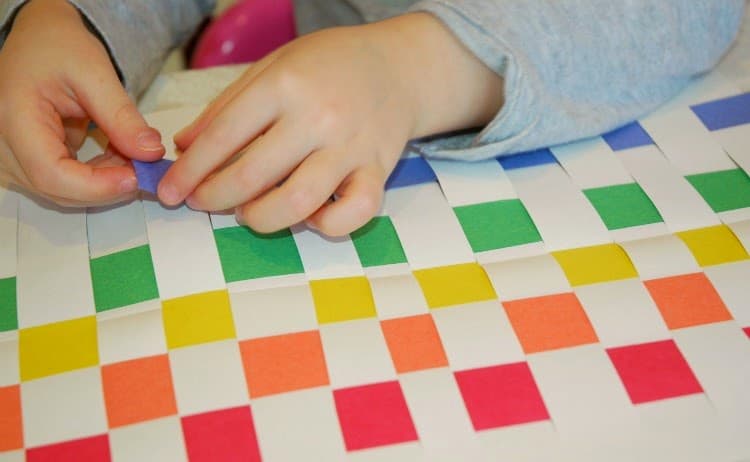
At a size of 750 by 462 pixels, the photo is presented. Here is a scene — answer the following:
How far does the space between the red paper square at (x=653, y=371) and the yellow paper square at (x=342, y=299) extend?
130 mm

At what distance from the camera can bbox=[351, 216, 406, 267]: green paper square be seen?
1.50 ft

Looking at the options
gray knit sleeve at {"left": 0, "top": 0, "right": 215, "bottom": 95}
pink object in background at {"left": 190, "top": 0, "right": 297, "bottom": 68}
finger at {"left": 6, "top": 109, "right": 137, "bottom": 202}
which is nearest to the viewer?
finger at {"left": 6, "top": 109, "right": 137, "bottom": 202}

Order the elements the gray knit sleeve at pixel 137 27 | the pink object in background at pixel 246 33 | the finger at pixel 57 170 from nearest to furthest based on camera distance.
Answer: the finger at pixel 57 170
the gray knit sleeve at pixel 137 27
the pink object in background at pixel 246 33

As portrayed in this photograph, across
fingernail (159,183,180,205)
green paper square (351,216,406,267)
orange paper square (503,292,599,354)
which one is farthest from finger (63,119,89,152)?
orange paper square (503,292,599,354)

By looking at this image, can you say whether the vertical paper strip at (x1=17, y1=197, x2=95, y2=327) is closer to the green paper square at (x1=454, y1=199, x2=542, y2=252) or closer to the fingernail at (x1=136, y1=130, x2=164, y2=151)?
the fingernail at (x1=136, y1=130, x2=164, y2=151)

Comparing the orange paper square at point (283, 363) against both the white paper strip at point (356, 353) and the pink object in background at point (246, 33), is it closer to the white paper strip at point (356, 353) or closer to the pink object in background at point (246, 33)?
the white paper strip at point (356, 353)

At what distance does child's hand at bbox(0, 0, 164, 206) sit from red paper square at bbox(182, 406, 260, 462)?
0.17 meters

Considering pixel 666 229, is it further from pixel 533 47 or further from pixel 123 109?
pixel 123 109

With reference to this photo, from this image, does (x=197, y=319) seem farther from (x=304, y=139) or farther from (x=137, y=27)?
(x=137, y=27)

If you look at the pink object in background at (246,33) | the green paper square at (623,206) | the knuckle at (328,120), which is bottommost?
the pink object in background at (246,33)

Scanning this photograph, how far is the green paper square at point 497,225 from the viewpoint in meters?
0.47

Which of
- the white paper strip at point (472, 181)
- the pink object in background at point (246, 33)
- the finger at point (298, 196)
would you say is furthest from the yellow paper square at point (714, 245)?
the pink object in background at point (246, 33)

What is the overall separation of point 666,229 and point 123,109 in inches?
13.5

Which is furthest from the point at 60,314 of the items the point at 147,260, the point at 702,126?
the point at 702,126
